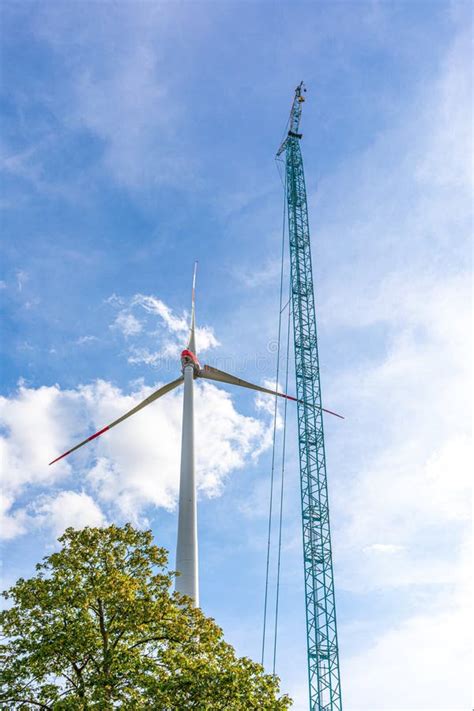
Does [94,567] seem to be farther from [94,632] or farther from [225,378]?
[225,378]

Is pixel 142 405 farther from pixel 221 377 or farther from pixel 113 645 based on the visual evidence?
pixel 113 645

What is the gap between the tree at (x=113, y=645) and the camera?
899 inches

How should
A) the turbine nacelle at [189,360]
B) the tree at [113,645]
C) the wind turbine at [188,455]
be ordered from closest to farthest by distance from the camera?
the tree at [113,645] → the wind turbine at [188,455] → the turbine nacelle at [189,360]

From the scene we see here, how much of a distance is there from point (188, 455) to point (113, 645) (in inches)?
783

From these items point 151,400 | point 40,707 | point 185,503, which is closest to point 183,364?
point 151,400

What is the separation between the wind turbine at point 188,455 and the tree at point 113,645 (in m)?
4.04

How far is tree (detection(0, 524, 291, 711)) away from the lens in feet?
74.9

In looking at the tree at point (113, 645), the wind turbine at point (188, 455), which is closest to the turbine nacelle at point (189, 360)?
the wind turbine at point (188, 455)

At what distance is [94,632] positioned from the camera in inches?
972

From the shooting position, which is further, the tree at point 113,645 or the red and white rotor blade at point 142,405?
the red and white rotor blade at point 142,405

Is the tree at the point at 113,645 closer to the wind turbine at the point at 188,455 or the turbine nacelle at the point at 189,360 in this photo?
the wind turbine at the point at 188,455

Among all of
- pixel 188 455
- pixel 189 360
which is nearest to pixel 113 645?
pixel 188 455

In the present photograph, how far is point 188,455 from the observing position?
4378 centimetres

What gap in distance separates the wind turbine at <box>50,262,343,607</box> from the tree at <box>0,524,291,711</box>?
404 cm
